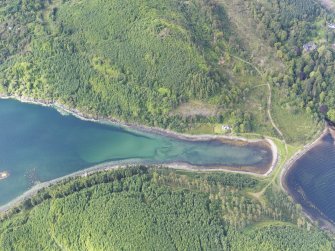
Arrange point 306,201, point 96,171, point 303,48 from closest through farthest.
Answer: point 306,201, point 96,171, point 303,48

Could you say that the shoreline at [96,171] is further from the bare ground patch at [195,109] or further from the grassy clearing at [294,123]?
the grassy clearing at [294,123]

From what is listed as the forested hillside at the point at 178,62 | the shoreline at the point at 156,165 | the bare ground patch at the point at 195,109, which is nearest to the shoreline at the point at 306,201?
the forested hillside at the point at 178,62

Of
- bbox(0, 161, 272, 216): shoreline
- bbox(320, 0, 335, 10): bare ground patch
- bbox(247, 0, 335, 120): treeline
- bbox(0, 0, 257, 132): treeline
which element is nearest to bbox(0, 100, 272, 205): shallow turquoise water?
bbox(0, 161, 272, 216): shoreline

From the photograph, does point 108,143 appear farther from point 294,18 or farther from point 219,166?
point 294,18

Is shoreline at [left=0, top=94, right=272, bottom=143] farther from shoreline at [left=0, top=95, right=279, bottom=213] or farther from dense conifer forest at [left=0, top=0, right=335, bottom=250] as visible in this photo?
dense conifer forest at [left=0, top=0, right=335, bottom=250]

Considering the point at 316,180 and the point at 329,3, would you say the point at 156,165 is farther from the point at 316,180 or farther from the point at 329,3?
the point at 329,3

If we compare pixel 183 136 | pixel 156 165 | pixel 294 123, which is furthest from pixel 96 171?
pixel 294 123
